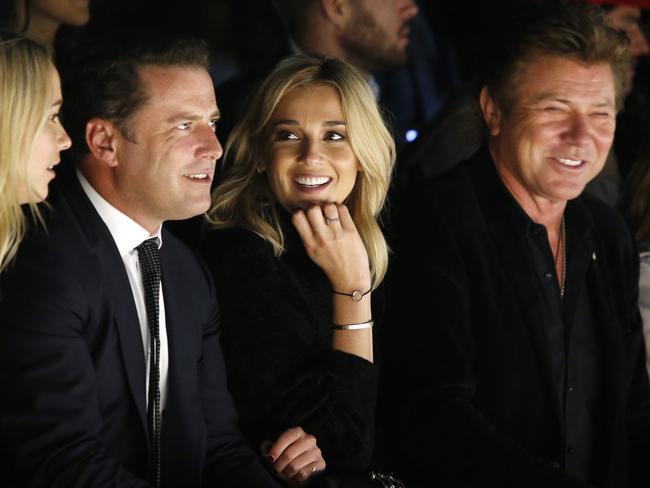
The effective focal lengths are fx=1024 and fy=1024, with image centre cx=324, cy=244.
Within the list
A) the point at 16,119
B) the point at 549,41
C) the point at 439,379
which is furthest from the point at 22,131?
the point at 549,41

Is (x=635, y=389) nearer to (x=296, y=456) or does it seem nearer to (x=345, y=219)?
(x=345, y=219)

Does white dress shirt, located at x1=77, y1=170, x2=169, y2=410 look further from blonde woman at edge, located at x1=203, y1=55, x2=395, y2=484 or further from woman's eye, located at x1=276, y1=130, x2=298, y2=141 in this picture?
woman's eye, located at x1=276, y1=130, x2=298, y2=141

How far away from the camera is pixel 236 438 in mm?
2314

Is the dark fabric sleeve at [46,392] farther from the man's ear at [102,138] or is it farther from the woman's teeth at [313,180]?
the woman's teeth at [313,180]

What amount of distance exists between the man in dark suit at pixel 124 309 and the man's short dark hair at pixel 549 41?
2.74 feet

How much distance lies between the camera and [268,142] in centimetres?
260

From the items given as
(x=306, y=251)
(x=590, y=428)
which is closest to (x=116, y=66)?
(x=306, y=251)

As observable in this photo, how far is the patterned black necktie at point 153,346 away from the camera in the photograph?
2125mm

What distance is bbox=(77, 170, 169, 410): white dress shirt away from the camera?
2.15 m

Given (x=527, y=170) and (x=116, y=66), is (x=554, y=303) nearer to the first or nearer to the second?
(x=527, y=170)

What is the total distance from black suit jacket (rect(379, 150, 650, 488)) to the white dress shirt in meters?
0.60

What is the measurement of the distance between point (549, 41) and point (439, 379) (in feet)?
3.09

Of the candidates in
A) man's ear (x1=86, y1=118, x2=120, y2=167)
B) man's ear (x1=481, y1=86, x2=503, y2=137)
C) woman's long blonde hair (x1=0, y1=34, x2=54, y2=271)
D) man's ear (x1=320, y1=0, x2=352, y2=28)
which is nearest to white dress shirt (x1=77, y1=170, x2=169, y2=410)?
man's ear (x1=86, y1=118, x2=120, y2=167)

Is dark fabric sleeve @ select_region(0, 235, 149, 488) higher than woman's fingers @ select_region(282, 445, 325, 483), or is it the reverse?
dark fabric sleeve @ select_region(0, 235, 149, 488)
